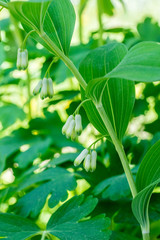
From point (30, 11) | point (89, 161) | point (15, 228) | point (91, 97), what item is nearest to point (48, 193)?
point (15, 228)

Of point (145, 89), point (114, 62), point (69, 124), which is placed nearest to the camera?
point (69, 124)

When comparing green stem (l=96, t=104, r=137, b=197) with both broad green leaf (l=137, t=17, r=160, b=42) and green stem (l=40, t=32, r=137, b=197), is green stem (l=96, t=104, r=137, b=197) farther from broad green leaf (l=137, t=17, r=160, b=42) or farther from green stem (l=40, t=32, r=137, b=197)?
broad green leaf (l=137, t=17, r=160, b=42)

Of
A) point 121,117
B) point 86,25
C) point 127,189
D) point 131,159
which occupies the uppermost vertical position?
point 121,117

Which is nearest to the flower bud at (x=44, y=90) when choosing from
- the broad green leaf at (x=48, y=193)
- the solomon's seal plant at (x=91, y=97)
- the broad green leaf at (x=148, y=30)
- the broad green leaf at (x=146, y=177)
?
the solomon's seal plant at (x=91, y=97)

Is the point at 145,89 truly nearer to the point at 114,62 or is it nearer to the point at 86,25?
the point at 114,62

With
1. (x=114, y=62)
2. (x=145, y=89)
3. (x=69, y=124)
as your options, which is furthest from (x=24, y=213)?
(x=145, y=89)

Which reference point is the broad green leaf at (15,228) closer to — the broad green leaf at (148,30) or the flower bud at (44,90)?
the flower bud at (44,90)

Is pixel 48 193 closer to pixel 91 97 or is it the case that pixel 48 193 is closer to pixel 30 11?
pixel 91 97

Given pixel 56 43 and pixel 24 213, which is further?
pixel 24 213
